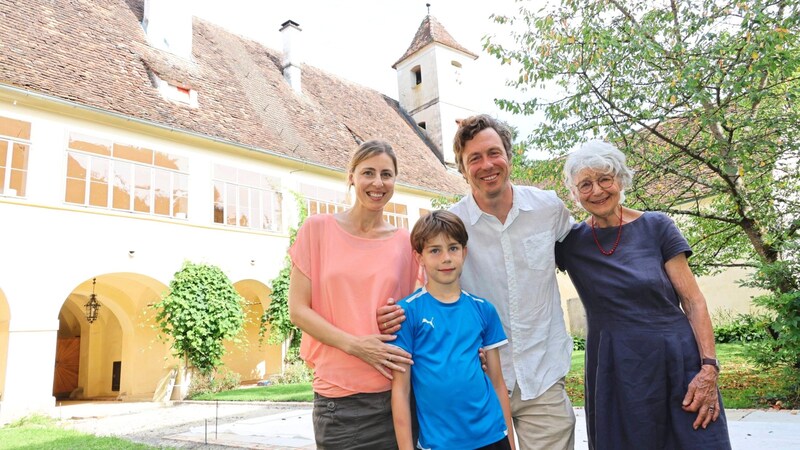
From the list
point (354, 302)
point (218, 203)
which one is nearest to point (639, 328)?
point (354, 302)

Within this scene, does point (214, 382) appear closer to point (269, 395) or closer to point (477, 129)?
point (269, 395)

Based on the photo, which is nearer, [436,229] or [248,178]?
[436,229]

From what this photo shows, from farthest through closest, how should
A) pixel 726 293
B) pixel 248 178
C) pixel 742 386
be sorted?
1. pixel 726 293
2. pixel 248 178
3. pixel 742 386

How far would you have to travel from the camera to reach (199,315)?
13.2 m

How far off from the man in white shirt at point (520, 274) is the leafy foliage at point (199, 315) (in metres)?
11.8

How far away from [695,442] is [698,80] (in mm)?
5274

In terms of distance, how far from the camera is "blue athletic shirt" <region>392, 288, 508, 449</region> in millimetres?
2180

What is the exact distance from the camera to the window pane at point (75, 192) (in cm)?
1184

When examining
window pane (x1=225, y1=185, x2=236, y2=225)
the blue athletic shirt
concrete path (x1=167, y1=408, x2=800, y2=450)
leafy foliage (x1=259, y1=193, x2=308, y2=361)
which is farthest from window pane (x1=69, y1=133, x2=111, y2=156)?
the blue athletic shirt

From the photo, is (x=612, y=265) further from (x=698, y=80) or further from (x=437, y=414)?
(x=698, y=80)

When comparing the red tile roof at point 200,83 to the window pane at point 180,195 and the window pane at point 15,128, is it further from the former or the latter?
the window pane at point 180,195

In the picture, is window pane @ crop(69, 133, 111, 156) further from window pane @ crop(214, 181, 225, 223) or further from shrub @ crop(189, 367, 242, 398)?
shrub @ crop(189, 367, 242, 398)

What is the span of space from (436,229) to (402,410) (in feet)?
2.45

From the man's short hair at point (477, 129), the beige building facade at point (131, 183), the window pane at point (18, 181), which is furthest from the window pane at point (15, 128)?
the man's short hair at point (477, 129)
